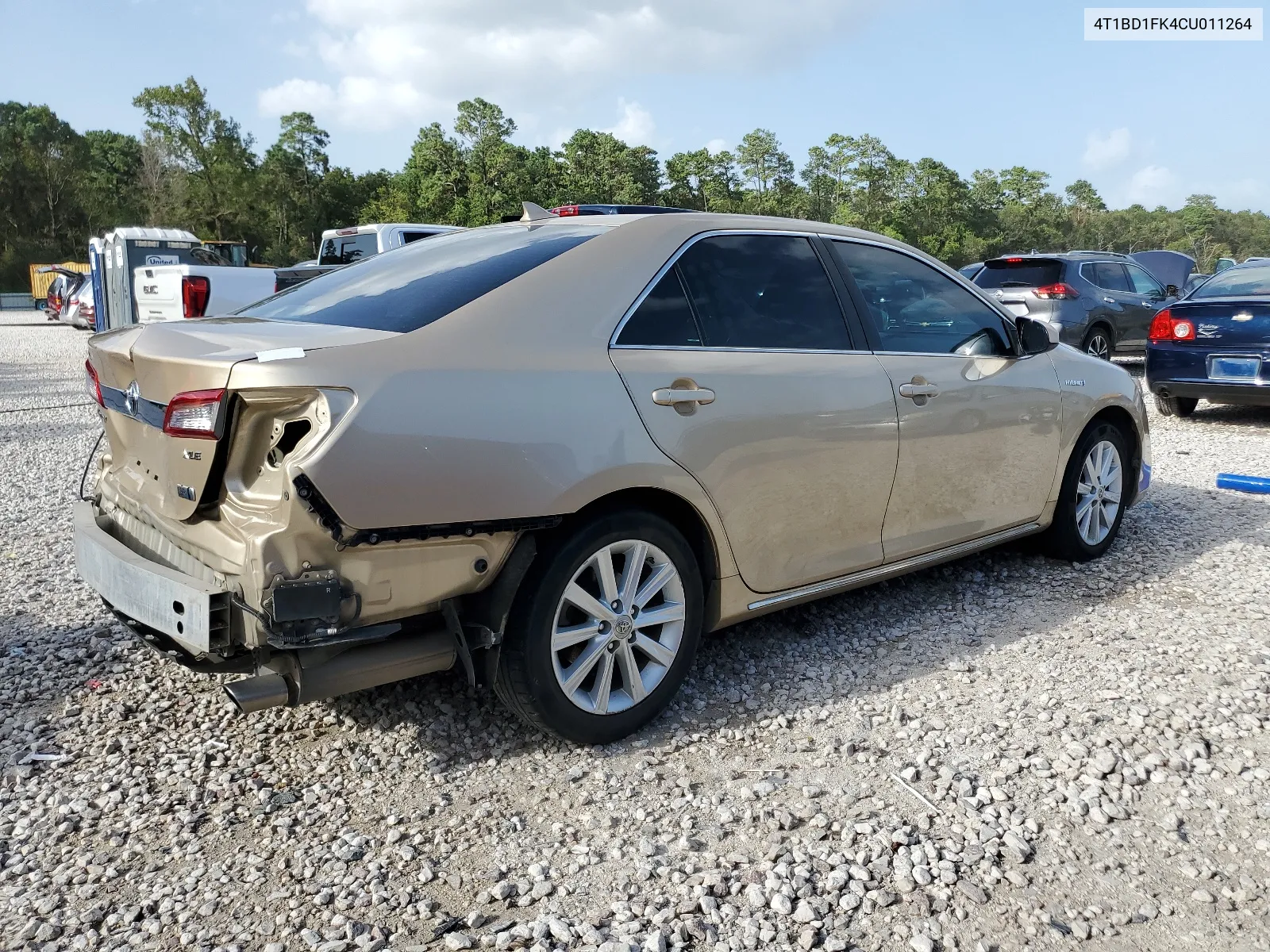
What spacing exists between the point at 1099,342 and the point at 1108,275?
1.08 metres

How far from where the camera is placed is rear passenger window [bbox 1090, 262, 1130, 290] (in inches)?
524

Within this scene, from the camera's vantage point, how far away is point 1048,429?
15.1 feet

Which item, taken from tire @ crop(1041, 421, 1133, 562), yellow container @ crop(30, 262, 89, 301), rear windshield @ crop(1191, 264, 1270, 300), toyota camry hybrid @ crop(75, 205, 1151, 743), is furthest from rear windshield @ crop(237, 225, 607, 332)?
yellow container @ crop(30, 262, 89, 301)

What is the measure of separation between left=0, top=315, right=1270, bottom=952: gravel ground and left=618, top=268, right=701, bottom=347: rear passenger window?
1.28 metres

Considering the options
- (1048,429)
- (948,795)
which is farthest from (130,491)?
(1048,429)

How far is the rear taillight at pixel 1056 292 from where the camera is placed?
41.9 feet

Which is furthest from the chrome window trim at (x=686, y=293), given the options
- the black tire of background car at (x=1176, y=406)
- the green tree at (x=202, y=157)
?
the green tree at (x=202, y=157)

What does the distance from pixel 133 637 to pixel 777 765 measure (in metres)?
2.62

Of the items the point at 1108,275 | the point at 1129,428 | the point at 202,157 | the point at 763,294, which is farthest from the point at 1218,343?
the point at 202,157

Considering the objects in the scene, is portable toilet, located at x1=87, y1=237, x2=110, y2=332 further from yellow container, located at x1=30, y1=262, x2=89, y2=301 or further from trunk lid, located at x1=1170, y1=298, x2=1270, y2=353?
yellow container, located at x1=30, y1=262, x2=89, y2=301

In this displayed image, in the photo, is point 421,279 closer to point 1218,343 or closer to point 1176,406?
point 1218,343

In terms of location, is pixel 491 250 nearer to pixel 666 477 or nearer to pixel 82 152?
pixel 666 477

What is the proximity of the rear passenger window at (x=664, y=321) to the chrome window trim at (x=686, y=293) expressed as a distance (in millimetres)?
11

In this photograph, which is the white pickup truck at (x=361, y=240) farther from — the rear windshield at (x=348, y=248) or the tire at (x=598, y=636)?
the tire at (x=598, y=636)
